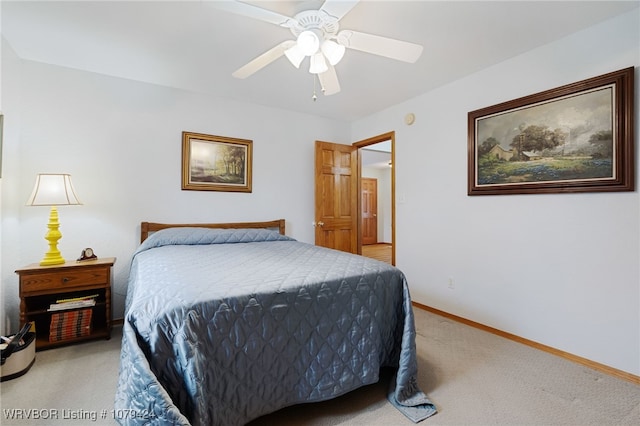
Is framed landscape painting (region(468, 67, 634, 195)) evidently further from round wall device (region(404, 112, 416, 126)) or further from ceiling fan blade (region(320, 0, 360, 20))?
ceiling fan blade (region(320, 0, 360, 20))

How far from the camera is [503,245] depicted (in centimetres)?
259

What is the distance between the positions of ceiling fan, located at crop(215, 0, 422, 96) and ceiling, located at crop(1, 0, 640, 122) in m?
0.11

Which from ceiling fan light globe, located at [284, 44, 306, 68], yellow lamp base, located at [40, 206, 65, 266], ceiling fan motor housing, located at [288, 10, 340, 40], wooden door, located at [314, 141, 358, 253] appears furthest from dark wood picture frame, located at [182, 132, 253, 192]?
ceiling fan motor housing, located at [288, 10, 340, 40]

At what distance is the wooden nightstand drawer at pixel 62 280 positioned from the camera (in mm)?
2213

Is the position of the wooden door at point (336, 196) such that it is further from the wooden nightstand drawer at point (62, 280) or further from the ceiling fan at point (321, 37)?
the wooden nightstand drawer at point (62, 280)

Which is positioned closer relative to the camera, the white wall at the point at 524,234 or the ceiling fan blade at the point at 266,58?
the ceiling fan blade at the point at 266,58

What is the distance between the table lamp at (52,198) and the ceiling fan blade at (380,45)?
7.98 ft

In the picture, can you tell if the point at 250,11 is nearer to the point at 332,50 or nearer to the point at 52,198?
the point at 332,50

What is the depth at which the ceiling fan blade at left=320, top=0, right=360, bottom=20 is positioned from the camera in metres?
1.42

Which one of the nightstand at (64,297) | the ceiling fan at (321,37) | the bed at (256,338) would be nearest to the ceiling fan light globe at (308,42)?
the ceiling fan at (321,37)

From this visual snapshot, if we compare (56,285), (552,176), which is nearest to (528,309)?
(552,176)

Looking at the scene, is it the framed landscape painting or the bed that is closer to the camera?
the bed

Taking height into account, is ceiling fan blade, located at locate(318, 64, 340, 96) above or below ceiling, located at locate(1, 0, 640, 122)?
below

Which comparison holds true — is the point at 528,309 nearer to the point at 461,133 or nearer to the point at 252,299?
the point at 461,133
